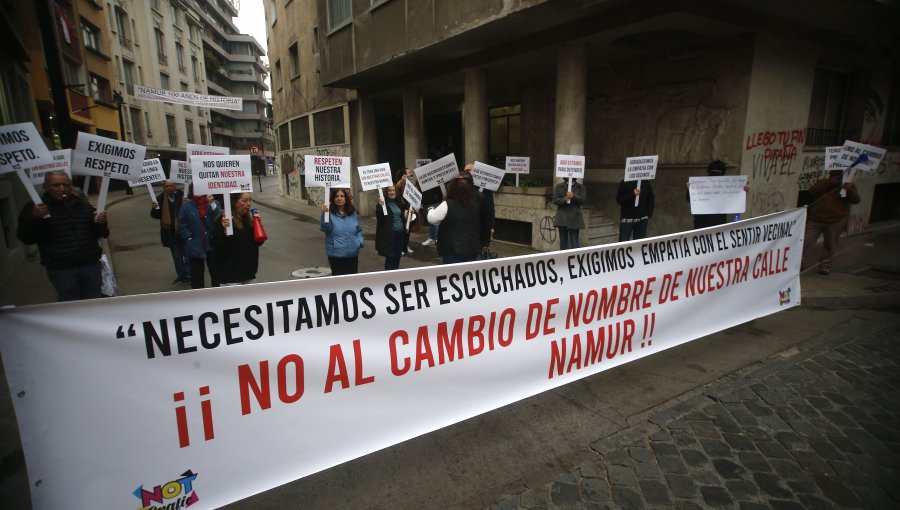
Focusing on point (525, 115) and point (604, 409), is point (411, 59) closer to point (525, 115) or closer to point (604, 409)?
A: point (525, 115)

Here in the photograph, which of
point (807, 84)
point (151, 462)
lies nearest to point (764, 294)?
point (151, 462)

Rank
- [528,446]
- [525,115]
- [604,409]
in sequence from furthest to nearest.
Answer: [525,115], [604,409], [528,446]

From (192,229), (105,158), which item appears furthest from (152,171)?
(105,158)

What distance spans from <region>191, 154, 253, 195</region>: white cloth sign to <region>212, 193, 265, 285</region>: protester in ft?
0.58

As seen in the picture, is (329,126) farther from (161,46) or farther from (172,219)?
(161,46)

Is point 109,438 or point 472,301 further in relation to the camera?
point 472,301

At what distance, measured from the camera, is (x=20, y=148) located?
422 centimetres

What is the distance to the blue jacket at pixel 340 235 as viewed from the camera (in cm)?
537

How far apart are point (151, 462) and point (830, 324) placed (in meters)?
7.01

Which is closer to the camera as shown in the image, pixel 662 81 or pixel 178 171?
pixel 178 171

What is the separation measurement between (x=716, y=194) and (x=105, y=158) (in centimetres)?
748

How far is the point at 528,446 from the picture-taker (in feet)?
10.2

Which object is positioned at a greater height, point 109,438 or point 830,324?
point 109,438

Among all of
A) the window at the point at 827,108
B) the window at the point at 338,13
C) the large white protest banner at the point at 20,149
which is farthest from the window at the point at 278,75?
the window at the point at 827,108
